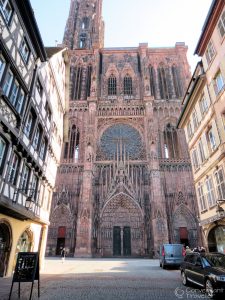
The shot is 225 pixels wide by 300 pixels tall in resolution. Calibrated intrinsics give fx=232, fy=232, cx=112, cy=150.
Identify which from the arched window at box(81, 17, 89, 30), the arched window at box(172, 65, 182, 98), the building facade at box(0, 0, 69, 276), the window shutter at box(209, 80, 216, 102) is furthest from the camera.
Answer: the arched window at box(81, 17, 89, 30)

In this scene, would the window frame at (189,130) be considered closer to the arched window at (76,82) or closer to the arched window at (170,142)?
the arched window at (170,142)

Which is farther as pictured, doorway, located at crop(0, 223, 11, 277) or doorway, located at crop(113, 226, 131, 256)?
doorway, located at crop(113, 226, 131, 256)

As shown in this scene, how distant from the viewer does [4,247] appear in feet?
32.5

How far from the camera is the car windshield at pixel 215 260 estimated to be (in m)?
7.52

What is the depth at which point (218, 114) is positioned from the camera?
484 inches

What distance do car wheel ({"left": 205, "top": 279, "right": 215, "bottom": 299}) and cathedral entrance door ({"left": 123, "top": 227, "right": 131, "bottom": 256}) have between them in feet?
70.3

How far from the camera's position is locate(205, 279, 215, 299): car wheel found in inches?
265

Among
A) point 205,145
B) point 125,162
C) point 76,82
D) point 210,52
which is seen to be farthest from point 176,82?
point 205,145

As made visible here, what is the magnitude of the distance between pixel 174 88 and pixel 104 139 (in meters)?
14.6

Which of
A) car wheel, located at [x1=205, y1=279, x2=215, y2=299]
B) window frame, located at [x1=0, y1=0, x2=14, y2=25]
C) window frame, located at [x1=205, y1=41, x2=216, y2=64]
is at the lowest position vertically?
car wheel, located at [x1=205, y1=279, x2=215, y2=299]

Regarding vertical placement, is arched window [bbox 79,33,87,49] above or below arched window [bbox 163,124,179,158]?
above

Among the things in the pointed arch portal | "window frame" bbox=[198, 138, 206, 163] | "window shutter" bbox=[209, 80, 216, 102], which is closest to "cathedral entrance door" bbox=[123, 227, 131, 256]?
the pointed arch portal

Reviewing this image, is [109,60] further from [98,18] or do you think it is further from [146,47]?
[98,18]

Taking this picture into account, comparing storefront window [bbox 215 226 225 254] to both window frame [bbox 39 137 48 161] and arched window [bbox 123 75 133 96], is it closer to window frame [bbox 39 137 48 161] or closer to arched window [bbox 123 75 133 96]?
window frame [bbox 39 137 48 161]
